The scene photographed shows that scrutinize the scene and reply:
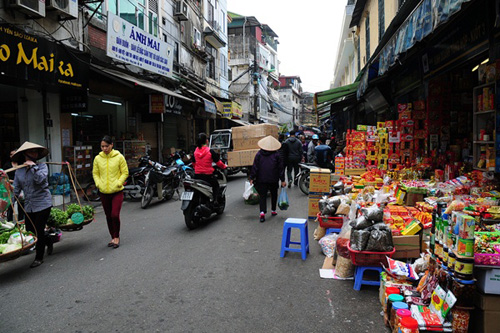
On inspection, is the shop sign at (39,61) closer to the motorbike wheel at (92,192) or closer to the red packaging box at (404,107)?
the motorbike wheel at (92,192)

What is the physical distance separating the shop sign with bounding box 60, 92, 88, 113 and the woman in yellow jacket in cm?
521

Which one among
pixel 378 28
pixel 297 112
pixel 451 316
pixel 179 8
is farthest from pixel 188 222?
pixel 297 112

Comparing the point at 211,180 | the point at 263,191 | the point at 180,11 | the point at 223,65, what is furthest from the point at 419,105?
the point at 223,65

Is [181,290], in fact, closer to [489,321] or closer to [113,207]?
[113,207]

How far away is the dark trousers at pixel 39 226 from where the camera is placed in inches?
210

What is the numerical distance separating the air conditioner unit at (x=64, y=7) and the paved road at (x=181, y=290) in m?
6.34

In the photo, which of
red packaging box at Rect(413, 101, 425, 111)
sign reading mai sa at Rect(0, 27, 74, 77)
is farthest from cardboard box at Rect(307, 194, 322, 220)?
sign reading mai sa at Rect(0, 27, 74, 77)

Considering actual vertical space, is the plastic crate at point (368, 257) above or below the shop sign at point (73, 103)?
below

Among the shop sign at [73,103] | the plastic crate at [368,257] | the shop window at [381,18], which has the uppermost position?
the shop window at [381,18]

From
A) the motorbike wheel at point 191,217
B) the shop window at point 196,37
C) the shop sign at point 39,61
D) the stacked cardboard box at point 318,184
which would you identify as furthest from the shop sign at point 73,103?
the shop window at point 196,37

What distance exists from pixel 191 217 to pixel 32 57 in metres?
5.08

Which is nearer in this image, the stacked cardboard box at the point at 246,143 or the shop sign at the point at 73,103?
the shop sign at the point at 73,103

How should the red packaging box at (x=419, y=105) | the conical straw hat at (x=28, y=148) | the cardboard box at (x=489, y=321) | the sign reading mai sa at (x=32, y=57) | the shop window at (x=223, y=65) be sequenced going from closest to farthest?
the cardboard box at (x=489, y=321)
the conical straw hat at (x=28, y=148)
the sign reading mai sa at (x=32, y=57)
the red packaging box at (x=419, y=105)
the shop window at (x=223, y=65)

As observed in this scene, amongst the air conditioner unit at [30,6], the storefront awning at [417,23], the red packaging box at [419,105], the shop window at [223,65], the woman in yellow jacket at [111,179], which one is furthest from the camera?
the shop window at [223,65]
